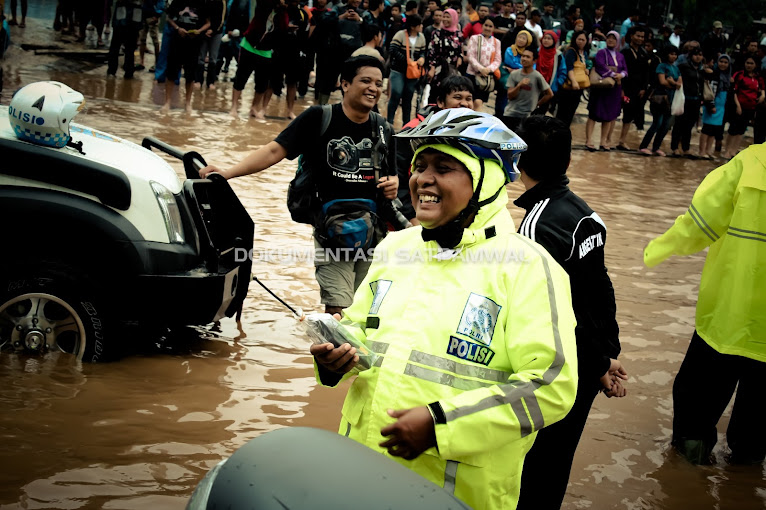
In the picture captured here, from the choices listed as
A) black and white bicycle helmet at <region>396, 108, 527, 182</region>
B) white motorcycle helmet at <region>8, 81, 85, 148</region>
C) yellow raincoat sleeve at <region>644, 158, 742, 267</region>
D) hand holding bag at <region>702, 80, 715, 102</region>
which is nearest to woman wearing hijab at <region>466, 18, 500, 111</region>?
hand holding bag at <region>702, 80, 715, 102</region>

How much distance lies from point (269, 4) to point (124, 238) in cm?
1020

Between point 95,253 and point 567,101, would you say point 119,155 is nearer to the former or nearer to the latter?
point 95,253

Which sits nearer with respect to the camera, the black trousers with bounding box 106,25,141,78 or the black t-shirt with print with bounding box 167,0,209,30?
the black t-shirt with print with bounding box 167,0,209,30

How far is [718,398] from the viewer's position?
528cm

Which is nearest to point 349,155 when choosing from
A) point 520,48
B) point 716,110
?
point 520,48

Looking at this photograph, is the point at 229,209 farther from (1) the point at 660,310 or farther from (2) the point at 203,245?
(1) the point at 660,310

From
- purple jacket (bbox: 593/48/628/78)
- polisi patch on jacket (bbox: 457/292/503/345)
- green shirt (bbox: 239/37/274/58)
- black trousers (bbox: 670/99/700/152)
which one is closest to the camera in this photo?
polisi patch on jacket (bbox: 457/292/503/345)

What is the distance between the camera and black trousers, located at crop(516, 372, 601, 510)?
378 centimetres

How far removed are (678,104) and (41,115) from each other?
15807 millimetres

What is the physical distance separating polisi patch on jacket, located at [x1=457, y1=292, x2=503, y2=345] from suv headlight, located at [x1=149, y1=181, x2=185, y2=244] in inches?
122

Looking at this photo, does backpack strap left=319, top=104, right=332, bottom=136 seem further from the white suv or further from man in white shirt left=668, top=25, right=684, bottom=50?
man in white shirt left=668, top=25, right=684, bottom=50

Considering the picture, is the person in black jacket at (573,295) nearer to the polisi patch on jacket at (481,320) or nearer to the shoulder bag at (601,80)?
the polisi patch on jacket at (481,320)

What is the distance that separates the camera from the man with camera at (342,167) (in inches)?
207

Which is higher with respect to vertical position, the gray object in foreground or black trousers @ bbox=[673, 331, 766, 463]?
the gray object in foreground
